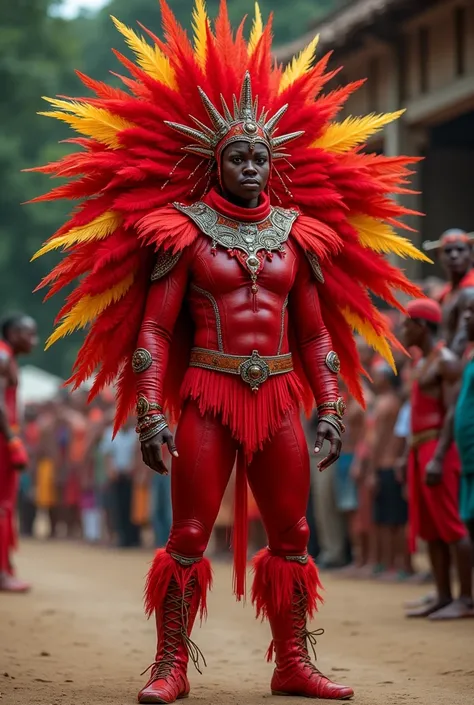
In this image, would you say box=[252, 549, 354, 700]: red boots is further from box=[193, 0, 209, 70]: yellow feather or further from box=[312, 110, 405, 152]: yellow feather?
box=[193, 0, 209, 70]: yellow feather

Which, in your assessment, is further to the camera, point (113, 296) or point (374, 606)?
point (374, 606)

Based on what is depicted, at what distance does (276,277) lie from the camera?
660 centimetres

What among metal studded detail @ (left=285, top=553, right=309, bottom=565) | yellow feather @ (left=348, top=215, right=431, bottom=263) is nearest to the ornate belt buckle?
metal studded detail @ (left=285, top=553, right=309, bottom=565)

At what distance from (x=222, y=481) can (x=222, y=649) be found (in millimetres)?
2521

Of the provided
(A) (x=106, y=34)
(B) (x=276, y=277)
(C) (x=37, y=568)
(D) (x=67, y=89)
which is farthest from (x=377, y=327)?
(A) (x=106, y=34)

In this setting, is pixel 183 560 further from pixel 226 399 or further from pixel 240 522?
pixel 226 399

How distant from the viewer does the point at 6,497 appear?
39.1 ft

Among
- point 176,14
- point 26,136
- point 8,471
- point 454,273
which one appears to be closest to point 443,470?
point 454,273

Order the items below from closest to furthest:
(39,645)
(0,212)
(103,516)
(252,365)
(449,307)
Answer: (252,365)
(39,645)
(449,307)
(103,516)
(0,212)

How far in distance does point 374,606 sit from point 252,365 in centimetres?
503

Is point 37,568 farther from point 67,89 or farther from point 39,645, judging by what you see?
point 67,89

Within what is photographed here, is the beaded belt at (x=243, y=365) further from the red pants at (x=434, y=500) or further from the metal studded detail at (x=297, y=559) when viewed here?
the red pants at (x=434, y=500)

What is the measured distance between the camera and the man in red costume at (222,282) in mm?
6492

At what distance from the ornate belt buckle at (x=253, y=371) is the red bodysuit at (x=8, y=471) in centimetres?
560
